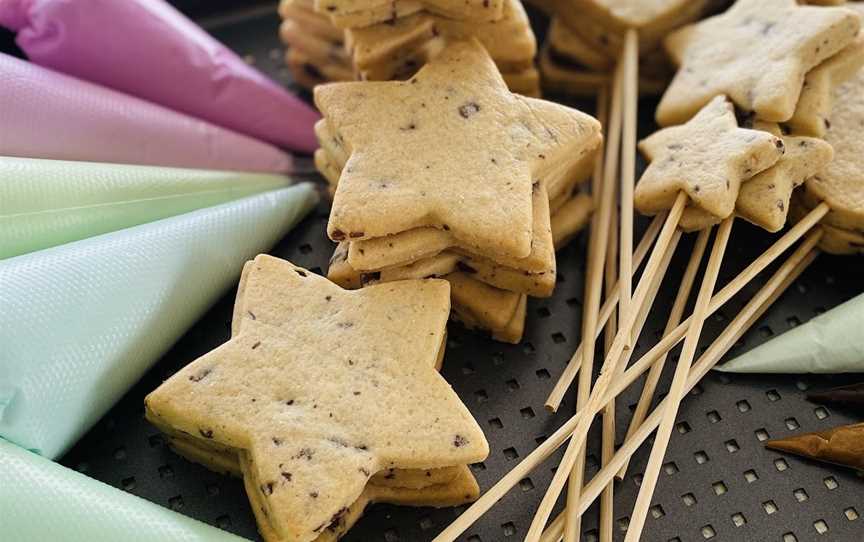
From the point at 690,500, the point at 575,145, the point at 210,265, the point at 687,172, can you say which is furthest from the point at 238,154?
the point at 690,500

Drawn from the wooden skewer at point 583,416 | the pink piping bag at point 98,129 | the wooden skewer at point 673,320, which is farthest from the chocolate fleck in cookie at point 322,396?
the pink piping bag at point 98,129

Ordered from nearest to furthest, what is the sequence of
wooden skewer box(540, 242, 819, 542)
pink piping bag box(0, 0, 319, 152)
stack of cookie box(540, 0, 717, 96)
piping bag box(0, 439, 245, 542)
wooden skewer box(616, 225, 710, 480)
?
piping bag box(0, 439, 245, 542) < wooden skewer box(540, 242, 819, 542) < wooden skewer box(616, 225, 710, 480) < pink piping bag box(0, 0, 319, 152) < stack of cookie box(540, 0, 717, 96)

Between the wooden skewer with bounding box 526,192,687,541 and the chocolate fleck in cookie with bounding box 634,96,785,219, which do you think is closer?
the wooden skewer with bounding box 526,192,687,541

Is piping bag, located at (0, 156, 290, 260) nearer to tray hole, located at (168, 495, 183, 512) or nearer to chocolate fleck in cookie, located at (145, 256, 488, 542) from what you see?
chocolate fleck in cookie, located at (145, 256, 488, 542)

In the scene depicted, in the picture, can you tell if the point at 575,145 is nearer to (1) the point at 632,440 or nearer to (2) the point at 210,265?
(1) the point at 632,440

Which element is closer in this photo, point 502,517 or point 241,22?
point 502,517

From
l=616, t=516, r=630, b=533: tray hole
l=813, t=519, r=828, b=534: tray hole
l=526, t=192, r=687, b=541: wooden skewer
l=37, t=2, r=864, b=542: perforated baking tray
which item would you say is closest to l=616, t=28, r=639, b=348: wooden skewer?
l=526, t=192, r=687, b=541: wooden skewer
